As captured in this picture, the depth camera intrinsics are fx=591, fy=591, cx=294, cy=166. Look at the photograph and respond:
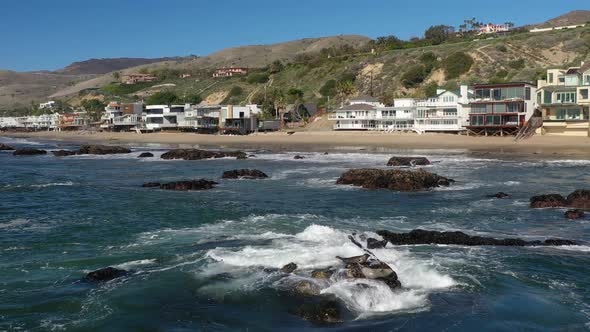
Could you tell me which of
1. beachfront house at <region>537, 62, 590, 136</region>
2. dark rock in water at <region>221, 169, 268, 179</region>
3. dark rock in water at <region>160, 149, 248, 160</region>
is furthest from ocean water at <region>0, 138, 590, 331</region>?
beachfront house at <region>537, 62, 590, 136</region>

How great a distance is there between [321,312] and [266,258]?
16.3ft

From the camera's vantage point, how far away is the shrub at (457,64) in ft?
367

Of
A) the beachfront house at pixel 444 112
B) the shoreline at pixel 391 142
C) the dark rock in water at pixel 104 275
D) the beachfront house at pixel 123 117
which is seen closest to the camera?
the dark rock in water at pixel 104 275

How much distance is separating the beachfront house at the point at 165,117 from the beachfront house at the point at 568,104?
71087 mm

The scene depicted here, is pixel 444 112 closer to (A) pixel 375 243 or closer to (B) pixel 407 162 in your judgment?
(B) pixel 407 162

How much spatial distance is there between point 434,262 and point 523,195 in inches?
641

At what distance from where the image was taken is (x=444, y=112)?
80.2 m

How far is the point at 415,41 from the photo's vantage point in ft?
533

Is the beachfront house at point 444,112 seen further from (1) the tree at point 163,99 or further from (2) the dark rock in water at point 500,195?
(1) the tree at point 163,99

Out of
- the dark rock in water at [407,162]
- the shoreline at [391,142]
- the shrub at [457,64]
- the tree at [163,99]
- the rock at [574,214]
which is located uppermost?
the shrub at [457,64]

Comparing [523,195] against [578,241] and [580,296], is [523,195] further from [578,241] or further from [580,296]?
[580,296]

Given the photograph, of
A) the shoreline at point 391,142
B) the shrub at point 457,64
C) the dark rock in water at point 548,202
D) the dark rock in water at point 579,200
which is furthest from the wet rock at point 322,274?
the shrub at point 457,64

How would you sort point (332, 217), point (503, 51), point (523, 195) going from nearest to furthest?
point (332, 217) → point (523, 195) → point (503, 51)

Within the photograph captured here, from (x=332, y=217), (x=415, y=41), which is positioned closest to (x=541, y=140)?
(x=332, y=217)
